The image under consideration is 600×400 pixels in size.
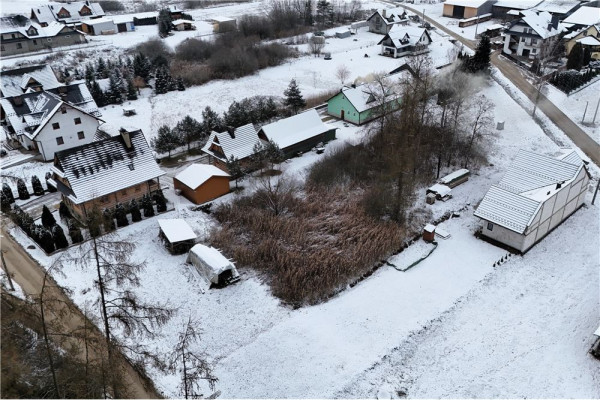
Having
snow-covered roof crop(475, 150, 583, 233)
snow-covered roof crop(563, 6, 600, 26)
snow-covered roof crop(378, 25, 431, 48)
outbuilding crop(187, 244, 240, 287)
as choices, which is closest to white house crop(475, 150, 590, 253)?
snow-covered roof crop(475, 150, 583, 233)

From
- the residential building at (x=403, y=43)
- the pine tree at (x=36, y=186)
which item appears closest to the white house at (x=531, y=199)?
the pine tree at (x=36, y=186)

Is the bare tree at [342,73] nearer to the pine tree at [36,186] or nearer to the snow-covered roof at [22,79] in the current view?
the snow-covered roof at [22,79]

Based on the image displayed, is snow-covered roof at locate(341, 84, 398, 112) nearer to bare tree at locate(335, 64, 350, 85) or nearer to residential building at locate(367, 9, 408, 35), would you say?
bare tree at locate(335, 64, 350, 85)

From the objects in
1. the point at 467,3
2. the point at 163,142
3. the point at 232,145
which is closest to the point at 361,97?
the point at 232,145

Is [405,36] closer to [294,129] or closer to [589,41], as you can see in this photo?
[589,41]

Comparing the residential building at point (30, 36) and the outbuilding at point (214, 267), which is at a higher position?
the residential building at point (30, 36)

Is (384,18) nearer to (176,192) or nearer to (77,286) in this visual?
(176,192)

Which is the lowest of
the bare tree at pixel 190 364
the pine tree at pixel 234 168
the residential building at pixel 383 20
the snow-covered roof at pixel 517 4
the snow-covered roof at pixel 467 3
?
→ the bare tree at pixel 190 364
